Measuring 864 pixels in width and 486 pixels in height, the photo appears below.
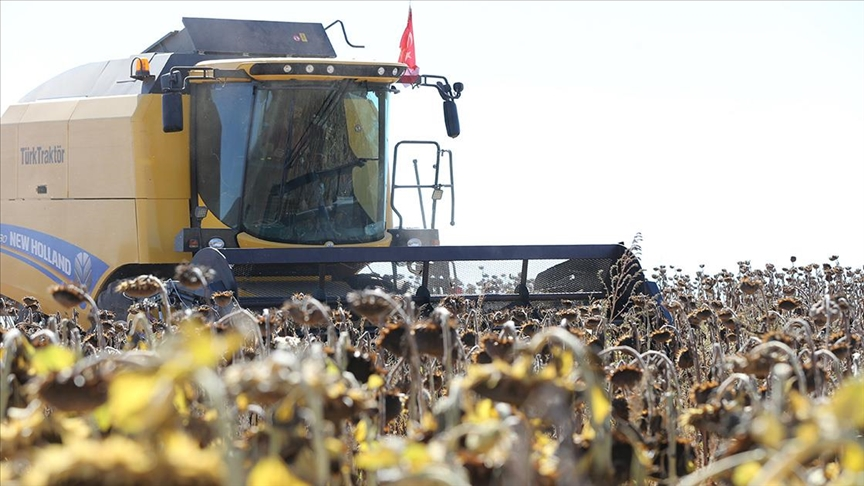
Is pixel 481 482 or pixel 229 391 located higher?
pixel 229 391

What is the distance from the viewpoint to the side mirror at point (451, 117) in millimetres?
10008

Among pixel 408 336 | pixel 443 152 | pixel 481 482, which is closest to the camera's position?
pixel 481 482

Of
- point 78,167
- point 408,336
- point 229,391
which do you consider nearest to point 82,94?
point 78,167

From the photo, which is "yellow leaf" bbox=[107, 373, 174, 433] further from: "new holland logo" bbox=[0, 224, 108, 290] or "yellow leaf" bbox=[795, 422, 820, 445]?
"new holland logo" bbox=[0, 224, 108, 290]

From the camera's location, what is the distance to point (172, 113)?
29.6 ft

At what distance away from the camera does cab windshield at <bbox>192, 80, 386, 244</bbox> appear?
9.90 m

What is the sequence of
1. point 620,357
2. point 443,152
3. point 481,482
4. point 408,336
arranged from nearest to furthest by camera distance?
1. point 481,482
2. point 408,336
3. point 620,357
4. point 443,152

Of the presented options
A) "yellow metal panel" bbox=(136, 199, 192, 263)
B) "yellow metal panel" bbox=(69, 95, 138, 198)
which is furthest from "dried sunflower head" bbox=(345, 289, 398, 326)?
"yellow metal panel" bbox=(69, 95, 138, 198)

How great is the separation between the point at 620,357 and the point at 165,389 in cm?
383

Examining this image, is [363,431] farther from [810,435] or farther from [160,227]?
[160,227]

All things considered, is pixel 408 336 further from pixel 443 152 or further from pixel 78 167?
pixel 78 167

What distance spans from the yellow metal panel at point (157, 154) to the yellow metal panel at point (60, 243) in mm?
275

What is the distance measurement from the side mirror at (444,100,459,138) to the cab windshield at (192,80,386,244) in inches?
23.0

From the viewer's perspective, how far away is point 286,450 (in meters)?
1.71
